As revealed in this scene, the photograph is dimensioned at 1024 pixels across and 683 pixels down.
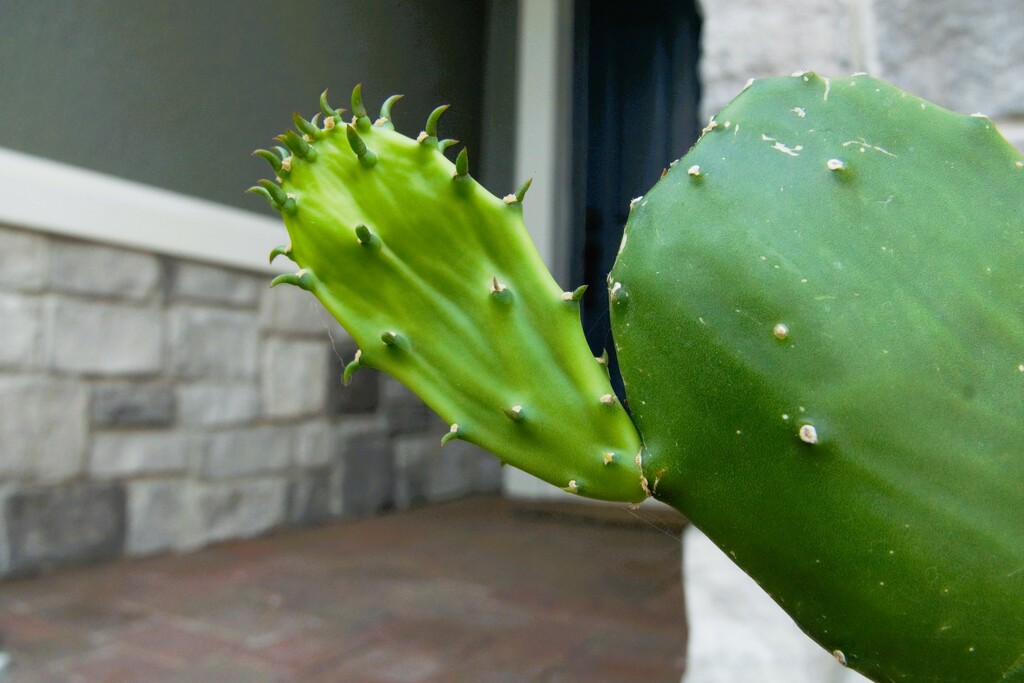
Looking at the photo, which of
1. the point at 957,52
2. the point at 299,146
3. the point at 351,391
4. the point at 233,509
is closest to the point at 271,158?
the point at 299,146

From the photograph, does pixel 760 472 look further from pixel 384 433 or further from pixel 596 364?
pixel 384 433

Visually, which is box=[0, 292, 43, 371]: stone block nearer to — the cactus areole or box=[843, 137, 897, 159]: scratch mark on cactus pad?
the cactus areole

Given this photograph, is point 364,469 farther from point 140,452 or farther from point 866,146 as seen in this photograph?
point 866,146

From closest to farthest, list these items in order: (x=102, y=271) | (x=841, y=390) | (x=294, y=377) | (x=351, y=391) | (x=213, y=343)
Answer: (x=841, y=390) → (x=102, y=271) → (x=213, y=343) → (x=294, y=377) → (x=351, y=391)

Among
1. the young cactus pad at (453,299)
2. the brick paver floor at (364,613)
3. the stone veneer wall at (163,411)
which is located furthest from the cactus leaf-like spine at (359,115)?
the stone veneer wall at (163,411)

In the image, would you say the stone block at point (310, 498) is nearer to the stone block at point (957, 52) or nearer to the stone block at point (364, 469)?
the stone block at point (364, 469)

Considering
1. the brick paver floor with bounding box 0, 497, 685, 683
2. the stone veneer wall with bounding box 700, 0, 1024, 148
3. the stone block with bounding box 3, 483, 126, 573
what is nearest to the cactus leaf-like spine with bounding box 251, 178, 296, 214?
the stone veneer wall with bounding box 700, 0, 1024, 148

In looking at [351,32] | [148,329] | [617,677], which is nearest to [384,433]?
[148,329]
